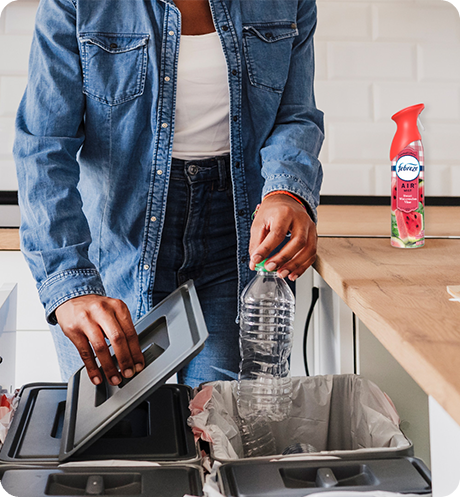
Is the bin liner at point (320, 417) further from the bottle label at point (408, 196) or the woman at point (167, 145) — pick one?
the bottle label at point (408, 196)

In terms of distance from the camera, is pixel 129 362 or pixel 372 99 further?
pixel 372 99

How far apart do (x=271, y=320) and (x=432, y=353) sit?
28.4 inches

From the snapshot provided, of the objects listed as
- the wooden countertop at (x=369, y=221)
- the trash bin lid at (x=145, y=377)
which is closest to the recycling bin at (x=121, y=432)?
the trash bin lid at (x=145, y=377)

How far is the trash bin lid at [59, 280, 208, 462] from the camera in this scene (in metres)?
0.67

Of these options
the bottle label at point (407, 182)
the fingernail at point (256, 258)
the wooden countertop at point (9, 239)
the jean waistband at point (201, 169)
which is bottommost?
the wooden countertop at point (9, 239)

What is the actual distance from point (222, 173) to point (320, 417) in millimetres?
461

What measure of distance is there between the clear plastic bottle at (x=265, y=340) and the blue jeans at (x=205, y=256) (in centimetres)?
4

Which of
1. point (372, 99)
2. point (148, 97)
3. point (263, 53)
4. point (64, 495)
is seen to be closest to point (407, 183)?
point (263, 53)

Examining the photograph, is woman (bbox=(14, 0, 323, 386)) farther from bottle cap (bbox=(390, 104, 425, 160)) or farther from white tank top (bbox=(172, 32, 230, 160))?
bottle cap (bbox=(390, 104, 425, 160))

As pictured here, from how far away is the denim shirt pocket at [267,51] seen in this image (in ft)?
3.54

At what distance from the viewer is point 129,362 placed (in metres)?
0.73

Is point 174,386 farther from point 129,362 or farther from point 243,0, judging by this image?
point 243,0

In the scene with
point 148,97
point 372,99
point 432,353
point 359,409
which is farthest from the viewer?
point 372,99

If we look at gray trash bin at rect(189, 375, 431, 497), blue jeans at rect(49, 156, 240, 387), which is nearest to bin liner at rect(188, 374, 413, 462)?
gray trash bin at rect(189, 375, 431, 497)
